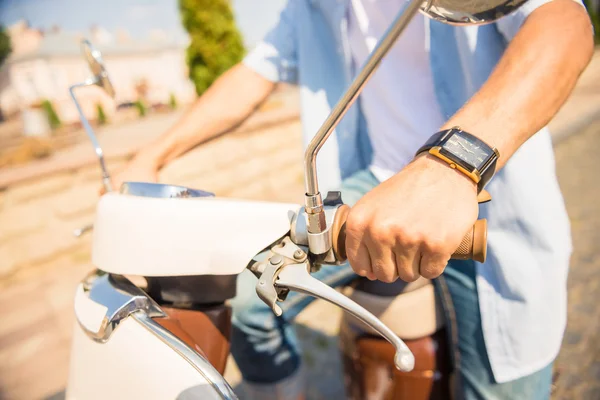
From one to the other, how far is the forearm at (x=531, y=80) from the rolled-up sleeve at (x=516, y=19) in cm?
1

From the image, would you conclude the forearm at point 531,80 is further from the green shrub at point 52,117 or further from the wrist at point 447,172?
the green shrub at point 52,117

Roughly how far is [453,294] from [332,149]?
560 mm

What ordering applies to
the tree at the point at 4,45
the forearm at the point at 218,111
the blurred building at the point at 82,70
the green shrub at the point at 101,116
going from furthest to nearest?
the blurred building at the point at 82,70, the tree at the point at 4,45, the green shrub at the point at 101,116, the forearm at the point at 218,111

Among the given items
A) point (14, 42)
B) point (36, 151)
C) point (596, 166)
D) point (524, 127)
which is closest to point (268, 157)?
point (36, 151)

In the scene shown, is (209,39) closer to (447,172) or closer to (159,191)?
(159,191)

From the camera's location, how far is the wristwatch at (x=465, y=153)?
572 millimetres

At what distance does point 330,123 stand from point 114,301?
1.55 ft

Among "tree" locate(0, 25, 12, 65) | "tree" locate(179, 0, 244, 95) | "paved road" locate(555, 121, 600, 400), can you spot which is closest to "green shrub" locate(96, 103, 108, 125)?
"tree" locate(179, 0, 244, 95)

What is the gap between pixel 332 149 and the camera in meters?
1.26

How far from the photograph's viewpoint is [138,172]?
107 cm

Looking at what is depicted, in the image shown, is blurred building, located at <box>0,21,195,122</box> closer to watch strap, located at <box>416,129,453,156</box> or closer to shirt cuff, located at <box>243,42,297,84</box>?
shirt cuff, located at <box>243,42,297,84</box>

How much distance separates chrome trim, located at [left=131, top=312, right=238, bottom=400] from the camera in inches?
23.1

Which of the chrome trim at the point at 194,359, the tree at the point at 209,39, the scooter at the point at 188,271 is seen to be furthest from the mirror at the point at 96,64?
the tree at the point at 209,39

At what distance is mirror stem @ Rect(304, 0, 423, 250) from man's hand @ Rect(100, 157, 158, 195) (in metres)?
0.64
